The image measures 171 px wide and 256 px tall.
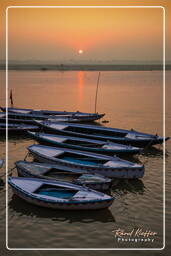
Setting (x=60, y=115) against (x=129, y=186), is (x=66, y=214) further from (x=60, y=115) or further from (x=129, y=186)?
(x=60, y=115)

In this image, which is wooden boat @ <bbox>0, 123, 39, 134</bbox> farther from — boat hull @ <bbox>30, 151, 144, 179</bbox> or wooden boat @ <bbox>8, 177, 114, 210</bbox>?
wooden boat @ <bbox>8, 177, 114, 210</bbox>

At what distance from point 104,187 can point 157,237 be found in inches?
213

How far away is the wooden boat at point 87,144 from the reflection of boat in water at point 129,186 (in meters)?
4.50

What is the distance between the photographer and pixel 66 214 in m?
20.5

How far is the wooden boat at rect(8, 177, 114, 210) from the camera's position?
2011cm

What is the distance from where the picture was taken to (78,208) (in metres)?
20.3

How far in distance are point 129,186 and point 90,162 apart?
4.00m

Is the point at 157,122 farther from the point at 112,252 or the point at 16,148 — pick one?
the point at 112,252

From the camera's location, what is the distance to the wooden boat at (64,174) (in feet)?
74.5

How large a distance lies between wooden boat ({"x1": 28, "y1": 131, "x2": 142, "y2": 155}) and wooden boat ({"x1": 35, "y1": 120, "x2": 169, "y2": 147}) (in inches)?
78.4

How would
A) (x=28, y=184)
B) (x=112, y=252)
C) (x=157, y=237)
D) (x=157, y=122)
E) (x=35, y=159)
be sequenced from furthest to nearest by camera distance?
(x=157, y=122) < (x=35, y=159) < (x=28, y=184) < (x=157, y=237) < (x=112, y=252)

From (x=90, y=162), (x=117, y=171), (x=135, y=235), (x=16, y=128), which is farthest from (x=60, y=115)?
(x=135, y=235)

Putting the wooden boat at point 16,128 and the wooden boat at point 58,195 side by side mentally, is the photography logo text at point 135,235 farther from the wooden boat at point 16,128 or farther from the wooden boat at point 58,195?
the wooden boat at point 16,128

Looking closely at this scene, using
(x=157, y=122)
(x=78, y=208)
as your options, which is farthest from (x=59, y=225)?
(x=157, y=122)
